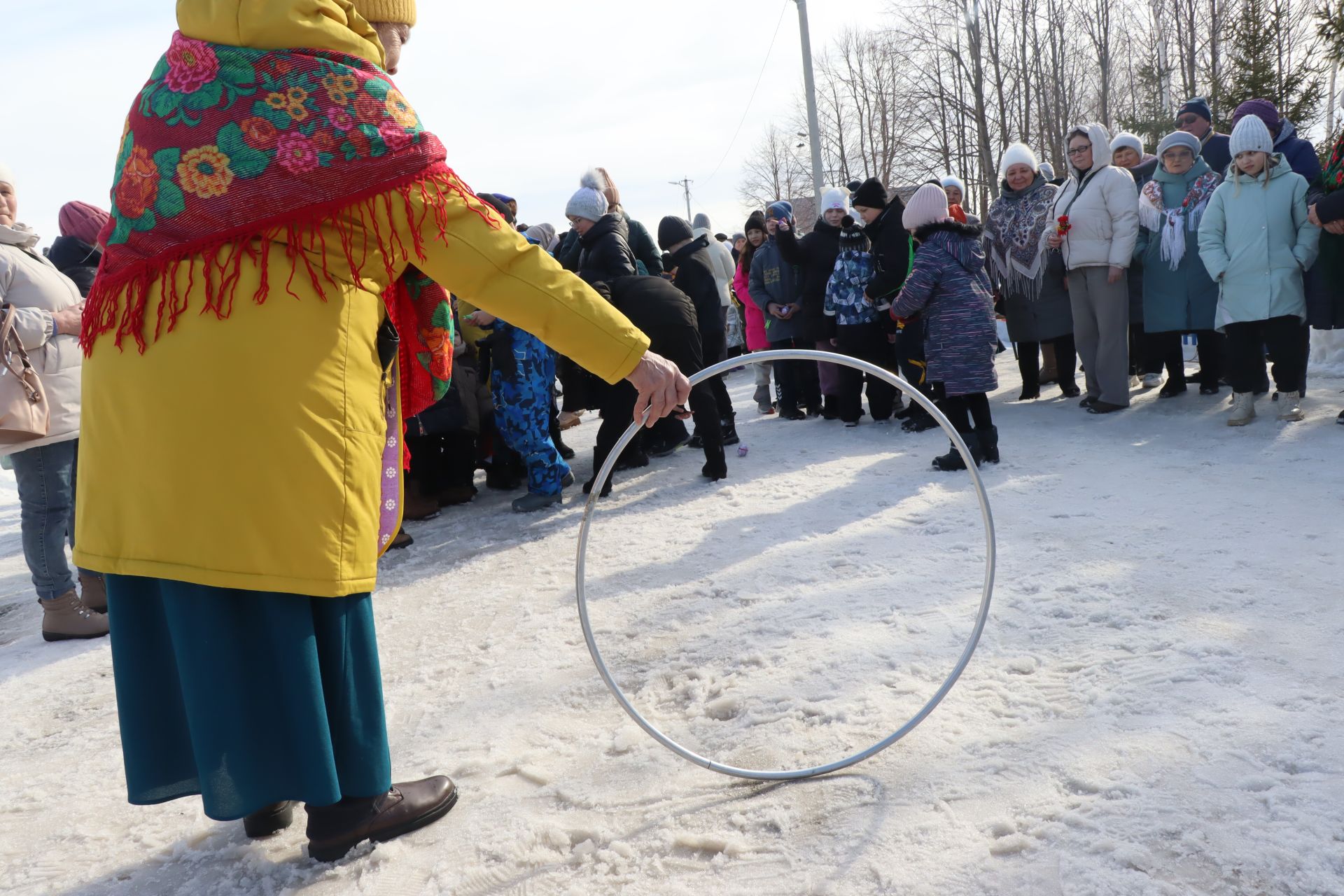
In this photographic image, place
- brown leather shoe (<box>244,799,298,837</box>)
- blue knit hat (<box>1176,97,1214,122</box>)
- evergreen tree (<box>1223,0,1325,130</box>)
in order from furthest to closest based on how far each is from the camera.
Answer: evergreen tree (<box>1223,0,1325,130</box>) < blue knit hat (<box>1176,97,1214,122</box>) < brown leather shoe (<box>244,799,298,837</box>)

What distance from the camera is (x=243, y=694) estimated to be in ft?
6.61

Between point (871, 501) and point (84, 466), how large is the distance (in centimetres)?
376

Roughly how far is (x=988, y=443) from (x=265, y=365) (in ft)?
14.9

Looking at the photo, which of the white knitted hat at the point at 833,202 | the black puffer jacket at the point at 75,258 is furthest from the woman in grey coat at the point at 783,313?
the black puffer jacket at the point at 75,258

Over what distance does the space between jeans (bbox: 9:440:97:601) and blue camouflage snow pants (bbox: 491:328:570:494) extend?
7.20 ft

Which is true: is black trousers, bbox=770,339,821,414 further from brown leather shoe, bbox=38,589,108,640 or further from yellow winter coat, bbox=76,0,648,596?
yellow winter coat, bbox=76,0,648,596

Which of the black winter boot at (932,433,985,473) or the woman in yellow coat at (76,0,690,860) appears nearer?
the woman in yellow coat at (76,0,690,860)

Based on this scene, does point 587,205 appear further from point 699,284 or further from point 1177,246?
point 1177,246

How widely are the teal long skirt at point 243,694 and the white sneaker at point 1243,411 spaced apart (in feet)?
18.4

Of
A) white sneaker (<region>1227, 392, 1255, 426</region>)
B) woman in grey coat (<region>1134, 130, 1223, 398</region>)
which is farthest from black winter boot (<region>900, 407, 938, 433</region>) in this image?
white sneaker (<region>1227, 392, 1255, 426</region>)

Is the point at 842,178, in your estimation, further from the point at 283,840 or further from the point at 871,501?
the point at 283,840

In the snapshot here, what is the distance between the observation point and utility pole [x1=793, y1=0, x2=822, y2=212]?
20422 mm

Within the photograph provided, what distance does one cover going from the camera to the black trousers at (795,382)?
25.8 feet

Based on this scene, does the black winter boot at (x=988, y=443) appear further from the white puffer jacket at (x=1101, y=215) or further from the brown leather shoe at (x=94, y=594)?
the brown leather shoe at (x=94, y=594)
